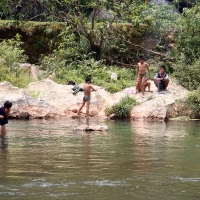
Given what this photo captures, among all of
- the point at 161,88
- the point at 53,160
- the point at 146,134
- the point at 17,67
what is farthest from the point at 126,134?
the point at 17,67

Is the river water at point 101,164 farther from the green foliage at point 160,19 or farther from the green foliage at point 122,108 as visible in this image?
the green foliage at point 160,19

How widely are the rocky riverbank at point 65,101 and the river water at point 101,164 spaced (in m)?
3.27

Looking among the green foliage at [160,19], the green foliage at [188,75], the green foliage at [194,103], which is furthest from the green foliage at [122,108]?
the green foliage at [160,19]

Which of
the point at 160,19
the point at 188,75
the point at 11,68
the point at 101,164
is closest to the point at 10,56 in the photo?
the point at 11,68

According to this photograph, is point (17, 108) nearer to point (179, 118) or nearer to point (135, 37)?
point (179, 118)

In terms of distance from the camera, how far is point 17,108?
18969 mm

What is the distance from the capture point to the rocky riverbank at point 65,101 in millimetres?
19203

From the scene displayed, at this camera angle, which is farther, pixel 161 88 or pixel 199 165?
pixel 161 88

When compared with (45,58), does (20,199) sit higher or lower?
lower

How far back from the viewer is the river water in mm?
7603

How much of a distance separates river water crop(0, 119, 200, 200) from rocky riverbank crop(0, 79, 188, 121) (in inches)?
129

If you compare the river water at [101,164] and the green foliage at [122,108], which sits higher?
the green foliage at [122,108]

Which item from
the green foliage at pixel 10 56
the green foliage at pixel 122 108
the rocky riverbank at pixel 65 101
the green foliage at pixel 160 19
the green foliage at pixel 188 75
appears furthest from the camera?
the green foliage at pixel 160 19

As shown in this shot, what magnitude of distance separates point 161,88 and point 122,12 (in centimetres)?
566
